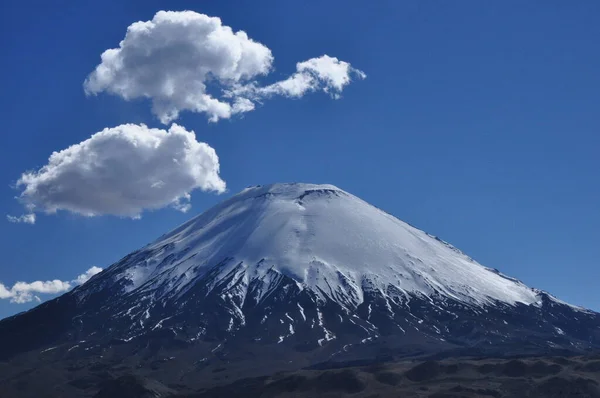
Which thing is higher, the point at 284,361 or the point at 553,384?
the point at 284,361

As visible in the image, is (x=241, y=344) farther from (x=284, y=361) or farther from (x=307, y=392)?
(x=307, y=392)

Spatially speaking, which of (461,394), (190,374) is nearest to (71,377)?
(190,374)

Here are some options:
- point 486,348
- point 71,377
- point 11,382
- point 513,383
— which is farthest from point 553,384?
point 11,382

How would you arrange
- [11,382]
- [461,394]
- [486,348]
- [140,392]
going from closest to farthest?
[461,394] < [140,392] < [11,382] < [486,348]

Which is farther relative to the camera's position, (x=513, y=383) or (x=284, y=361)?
(x=284, y=361)

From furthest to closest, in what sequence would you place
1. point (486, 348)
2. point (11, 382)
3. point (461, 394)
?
point (486, 348) → point (11, 382) → point (461, 394)

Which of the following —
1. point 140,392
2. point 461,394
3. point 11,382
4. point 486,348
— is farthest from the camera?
point 486,348

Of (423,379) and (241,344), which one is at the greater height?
(241,344)

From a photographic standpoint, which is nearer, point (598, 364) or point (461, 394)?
point (461, 394)

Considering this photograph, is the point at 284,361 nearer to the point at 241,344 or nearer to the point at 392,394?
the point at 241,344
